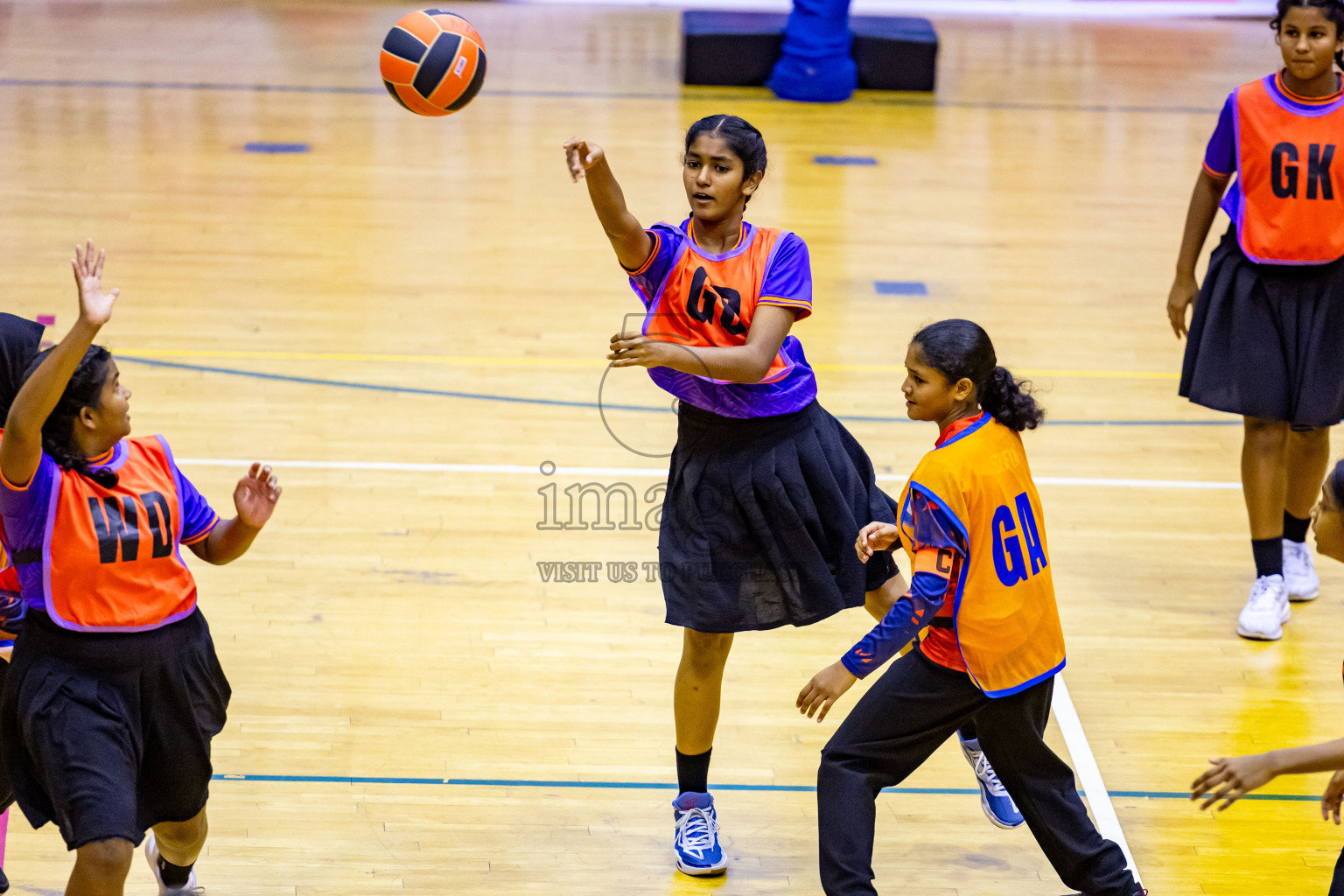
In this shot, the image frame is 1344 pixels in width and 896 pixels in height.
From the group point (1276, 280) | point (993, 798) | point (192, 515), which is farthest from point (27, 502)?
point (1276, 280)

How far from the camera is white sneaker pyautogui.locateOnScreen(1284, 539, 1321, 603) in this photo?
4.71 metres

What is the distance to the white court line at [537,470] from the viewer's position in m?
5.38

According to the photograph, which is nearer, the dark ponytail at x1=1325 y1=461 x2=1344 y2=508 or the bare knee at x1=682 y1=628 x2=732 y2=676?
the dark ponytail at x1=1325 y1=461 x2=1344 y2=508

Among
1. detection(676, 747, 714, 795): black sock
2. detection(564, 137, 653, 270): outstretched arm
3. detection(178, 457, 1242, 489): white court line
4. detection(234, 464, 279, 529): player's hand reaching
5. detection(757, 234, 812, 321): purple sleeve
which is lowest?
detection(676, 747, 714, 795): black sock

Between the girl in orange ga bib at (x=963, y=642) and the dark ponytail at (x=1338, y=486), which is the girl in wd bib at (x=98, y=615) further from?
the dark ponytail at (x=1338, y=486)

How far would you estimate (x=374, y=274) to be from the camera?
7242 mm

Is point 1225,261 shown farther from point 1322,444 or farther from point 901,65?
point 901,65

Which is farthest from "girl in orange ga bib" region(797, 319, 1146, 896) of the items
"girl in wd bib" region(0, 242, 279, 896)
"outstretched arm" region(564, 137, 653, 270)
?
"girl in wd bib" region(0, 242, 279, 896)

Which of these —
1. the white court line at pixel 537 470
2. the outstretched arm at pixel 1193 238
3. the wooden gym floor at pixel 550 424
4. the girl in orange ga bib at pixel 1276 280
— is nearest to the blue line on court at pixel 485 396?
the wooden gym floor at pixel 550 424

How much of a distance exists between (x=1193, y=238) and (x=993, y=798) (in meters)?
1.90

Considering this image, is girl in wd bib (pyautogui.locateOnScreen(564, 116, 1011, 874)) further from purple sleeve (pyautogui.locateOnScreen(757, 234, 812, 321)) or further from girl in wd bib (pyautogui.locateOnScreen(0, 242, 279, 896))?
girl in wd bib (pyautogui.locateOnScreen(0, 242, 279, 896))

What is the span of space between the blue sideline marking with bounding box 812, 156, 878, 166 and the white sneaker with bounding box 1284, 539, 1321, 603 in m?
4.90

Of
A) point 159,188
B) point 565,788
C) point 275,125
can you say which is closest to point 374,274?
point 159,188

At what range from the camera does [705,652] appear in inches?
133
